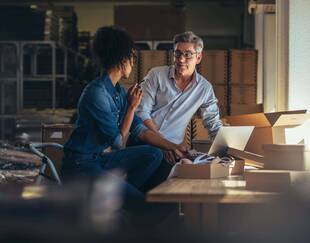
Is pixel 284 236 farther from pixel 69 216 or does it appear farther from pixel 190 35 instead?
pixel 190 35

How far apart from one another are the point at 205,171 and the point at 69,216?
131 centimetres

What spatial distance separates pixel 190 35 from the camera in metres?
4.67

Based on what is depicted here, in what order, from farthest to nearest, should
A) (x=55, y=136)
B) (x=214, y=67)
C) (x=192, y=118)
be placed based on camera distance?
(x=214, y=67) → (x=55, y=136) → (x=192, y=118)

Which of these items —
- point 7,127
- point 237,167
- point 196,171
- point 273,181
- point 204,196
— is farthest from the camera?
point 7,127

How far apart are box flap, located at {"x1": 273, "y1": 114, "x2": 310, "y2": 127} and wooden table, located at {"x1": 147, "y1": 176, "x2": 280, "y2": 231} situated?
78 cm

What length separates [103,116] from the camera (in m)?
3.44

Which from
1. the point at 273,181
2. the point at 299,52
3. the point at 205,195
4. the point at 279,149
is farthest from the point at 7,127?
the point at 205,195

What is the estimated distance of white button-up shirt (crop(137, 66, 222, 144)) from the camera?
4.74 meters

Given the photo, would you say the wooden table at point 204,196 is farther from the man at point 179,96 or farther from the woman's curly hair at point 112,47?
the man at point 179,96

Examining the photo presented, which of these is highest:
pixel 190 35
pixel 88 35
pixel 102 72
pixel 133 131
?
pixel 88 35

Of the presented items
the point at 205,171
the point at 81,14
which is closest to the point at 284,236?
the point at 205,171

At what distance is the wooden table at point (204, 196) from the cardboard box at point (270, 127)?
0.83m

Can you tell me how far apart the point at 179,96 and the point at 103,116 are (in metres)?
1.44

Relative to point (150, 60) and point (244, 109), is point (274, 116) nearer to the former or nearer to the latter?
point (244, 109)
